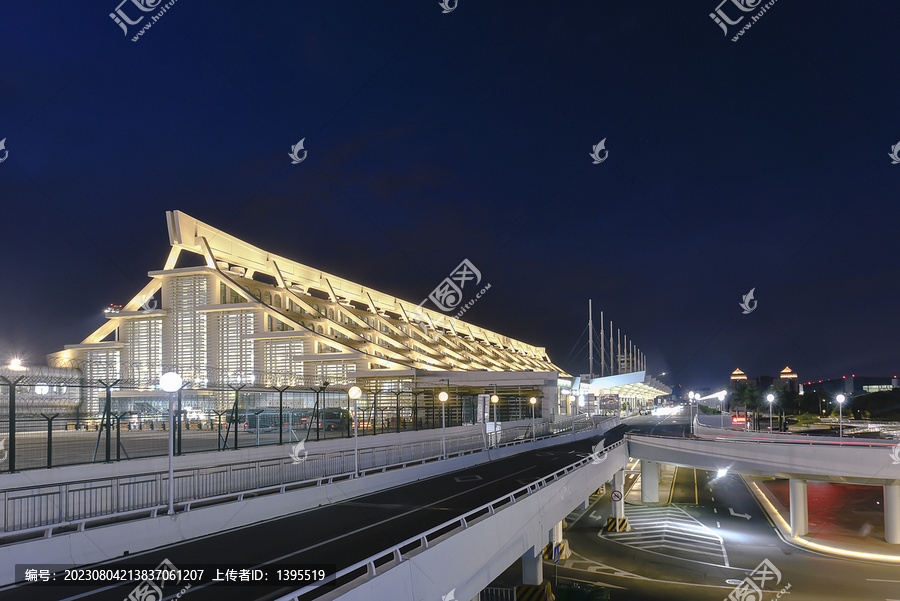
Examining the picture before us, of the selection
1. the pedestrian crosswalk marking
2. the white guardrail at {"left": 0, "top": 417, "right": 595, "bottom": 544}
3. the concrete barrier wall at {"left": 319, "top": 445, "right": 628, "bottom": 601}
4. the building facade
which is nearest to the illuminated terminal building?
the building facade

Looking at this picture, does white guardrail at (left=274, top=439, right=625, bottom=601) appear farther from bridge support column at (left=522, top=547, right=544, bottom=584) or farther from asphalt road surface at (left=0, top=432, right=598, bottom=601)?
bridge support column at (left=522, top=547, right=544, bottom=584)

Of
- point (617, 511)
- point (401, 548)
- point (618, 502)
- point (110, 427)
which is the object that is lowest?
point (617, 511)

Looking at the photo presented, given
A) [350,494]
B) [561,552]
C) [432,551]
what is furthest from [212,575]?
[561,552]

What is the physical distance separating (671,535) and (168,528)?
1190 inches

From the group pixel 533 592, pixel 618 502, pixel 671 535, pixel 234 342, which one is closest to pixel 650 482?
pixel 618 502

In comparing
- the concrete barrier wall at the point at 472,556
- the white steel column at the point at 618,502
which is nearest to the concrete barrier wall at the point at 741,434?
the white steel column at the point at 618,502

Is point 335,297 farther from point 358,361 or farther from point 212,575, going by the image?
point 212,575

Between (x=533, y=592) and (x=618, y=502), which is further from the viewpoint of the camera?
(x=618, y=502)

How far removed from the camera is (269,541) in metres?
13.7

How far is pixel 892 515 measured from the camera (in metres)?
34.0

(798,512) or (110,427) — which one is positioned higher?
(110,427)

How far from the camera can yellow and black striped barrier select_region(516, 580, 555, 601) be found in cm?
1992

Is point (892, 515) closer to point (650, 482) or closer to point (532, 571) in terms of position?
point (650, 482)

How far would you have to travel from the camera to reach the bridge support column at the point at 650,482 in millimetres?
47844
